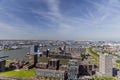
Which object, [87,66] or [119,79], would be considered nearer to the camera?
[119,79]

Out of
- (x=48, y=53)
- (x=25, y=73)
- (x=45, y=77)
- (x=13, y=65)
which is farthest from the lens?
(x=48, y=53)

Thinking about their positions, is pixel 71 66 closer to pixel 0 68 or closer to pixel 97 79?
pixel 97 79

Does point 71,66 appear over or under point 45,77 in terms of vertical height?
over

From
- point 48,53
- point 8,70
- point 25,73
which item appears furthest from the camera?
point 48,53

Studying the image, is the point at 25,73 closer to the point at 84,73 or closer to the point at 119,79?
the point at 84,73

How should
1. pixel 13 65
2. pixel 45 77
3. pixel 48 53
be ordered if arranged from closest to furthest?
1. pixel 45 77
2. pixel 13 65
3. pixel 48 53

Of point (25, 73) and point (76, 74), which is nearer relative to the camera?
point (76, 74)

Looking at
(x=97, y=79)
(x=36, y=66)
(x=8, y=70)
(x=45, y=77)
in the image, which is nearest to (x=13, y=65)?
(x=8, y=70)

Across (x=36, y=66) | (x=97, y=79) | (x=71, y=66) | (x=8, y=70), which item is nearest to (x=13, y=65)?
(x=8, y=70)

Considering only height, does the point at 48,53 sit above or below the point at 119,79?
above
